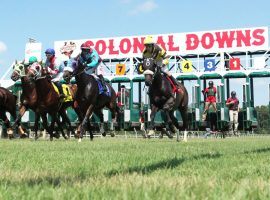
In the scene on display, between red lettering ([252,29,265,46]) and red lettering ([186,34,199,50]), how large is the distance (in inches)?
172

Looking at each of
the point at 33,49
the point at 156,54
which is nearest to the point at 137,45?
the point at 33,49

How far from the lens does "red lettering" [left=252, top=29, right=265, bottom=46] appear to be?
1356 inches

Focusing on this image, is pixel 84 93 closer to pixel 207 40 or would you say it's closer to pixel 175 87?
pixel 175 87

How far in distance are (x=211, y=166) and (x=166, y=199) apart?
6.29 ft

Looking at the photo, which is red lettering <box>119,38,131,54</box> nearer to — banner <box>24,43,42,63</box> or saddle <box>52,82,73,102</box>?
banner <box>24,43,42,63</box>

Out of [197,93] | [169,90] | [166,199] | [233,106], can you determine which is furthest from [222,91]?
[166,199]

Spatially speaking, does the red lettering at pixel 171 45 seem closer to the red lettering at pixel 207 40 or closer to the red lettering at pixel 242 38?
the red lettering at pixel 207 40

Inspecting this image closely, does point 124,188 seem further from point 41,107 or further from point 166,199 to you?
point 41,107

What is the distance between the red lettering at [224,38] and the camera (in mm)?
35312

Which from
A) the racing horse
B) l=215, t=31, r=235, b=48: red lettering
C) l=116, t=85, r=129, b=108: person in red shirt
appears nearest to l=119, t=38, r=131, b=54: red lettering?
l=215, t=31, r=235, b=48: red lettering

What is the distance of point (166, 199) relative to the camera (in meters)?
2.12

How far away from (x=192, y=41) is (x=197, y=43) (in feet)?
1.52

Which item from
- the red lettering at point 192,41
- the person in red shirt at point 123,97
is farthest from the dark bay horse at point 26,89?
the red lettering at point 192,41

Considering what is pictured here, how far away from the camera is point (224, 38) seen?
35.6 metres
